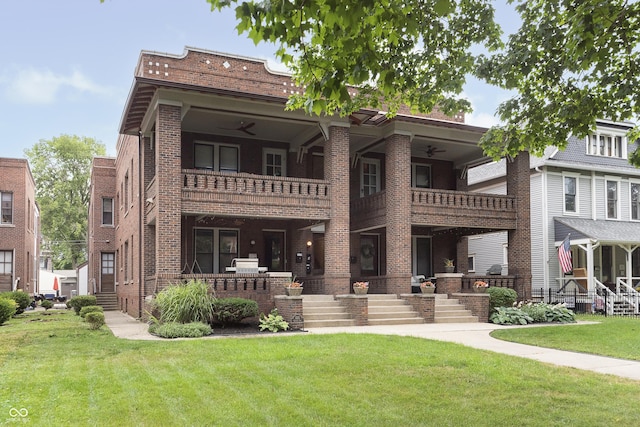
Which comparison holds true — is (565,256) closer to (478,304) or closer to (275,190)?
(478,304)

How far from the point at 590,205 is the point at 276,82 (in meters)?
16.7

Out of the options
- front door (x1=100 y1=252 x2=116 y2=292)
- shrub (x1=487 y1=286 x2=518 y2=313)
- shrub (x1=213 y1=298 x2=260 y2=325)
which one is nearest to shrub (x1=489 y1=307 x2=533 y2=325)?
shrub (x1=487 y1=286 x2=518 y2=313)

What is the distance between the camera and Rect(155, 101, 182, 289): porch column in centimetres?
1603

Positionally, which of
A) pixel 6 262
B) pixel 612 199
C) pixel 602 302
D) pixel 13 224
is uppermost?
pixel 612 199

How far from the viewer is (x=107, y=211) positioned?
104ft

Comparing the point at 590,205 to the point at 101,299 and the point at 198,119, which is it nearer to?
the point at 198,119

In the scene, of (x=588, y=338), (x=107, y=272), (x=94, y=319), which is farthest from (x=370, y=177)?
(x=107, y=272)

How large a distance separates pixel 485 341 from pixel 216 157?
1201 centimetres

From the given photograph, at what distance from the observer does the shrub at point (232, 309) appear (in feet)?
49.2

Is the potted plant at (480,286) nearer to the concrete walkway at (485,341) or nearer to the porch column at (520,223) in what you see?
the concrete walkway at (485,341)

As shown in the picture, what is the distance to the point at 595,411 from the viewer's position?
20.3ft

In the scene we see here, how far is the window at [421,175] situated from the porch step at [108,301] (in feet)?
53.7

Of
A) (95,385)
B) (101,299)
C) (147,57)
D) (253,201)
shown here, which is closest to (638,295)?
(253,201)

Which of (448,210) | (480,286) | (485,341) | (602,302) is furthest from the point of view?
(602,302)
